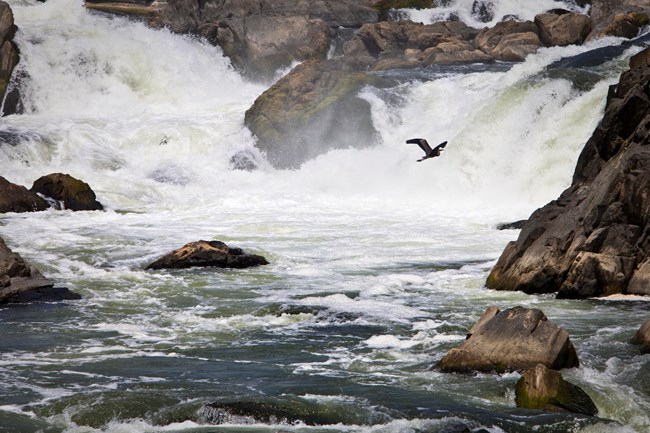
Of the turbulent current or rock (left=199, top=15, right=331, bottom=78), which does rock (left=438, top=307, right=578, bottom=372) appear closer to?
the turbulent current

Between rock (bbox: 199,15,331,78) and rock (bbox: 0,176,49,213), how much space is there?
18.9m

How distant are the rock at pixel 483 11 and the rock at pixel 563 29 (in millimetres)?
7896

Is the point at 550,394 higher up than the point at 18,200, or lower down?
lower down

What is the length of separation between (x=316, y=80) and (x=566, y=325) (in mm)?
22990

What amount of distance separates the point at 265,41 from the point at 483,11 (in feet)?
39.5

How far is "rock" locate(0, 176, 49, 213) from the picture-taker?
25344 mm

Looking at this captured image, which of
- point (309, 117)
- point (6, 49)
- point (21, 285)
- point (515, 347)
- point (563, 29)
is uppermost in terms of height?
point (563, 29)

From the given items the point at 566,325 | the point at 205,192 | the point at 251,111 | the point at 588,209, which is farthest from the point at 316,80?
the point at 566,325

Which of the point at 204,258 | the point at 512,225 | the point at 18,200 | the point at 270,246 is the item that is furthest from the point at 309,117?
the point at 204,258

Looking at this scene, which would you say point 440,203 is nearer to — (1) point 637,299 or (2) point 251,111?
(2) point 251,111

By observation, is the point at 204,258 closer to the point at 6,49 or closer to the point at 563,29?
the point at 6,49

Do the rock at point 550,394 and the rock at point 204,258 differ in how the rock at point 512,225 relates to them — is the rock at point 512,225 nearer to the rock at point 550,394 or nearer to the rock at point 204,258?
the rock at point 204,258

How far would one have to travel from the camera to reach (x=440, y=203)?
28469mm

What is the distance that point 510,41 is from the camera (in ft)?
139
